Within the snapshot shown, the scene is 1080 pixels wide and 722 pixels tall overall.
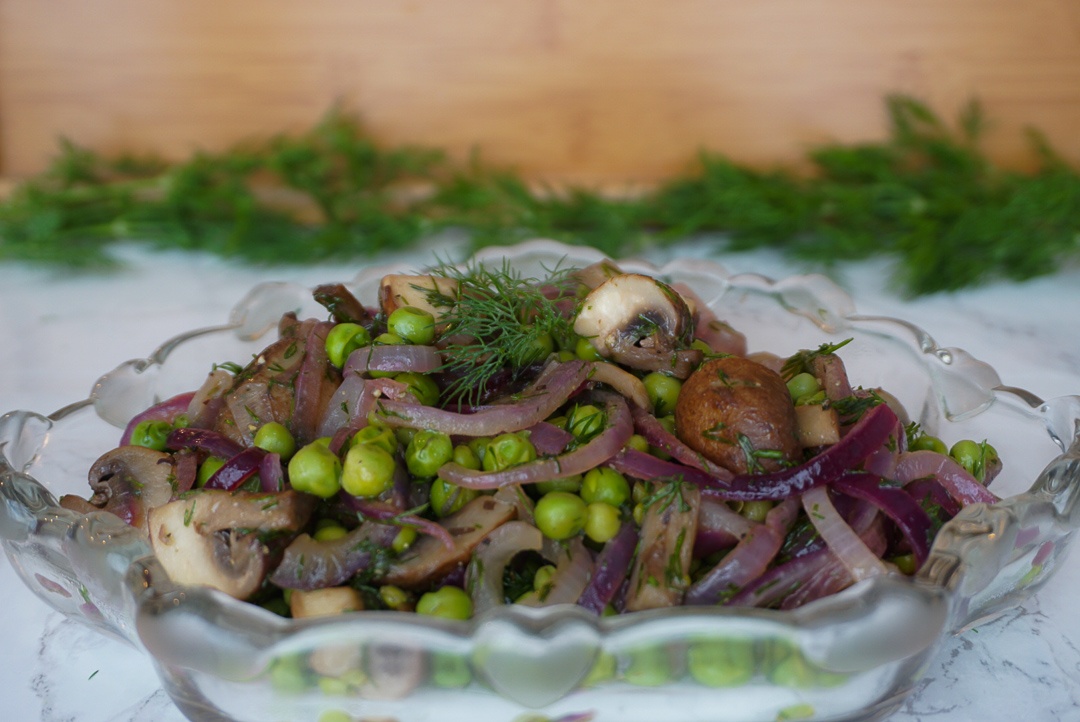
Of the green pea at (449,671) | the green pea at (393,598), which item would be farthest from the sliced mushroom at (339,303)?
the green pea at (449,671)

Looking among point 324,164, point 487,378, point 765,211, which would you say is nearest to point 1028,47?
point 765,211

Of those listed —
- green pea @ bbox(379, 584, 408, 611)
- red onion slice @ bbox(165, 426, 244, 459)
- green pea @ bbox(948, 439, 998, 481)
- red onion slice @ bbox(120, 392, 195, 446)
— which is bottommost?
green pea @ bbox(948, 439, 998, 481)

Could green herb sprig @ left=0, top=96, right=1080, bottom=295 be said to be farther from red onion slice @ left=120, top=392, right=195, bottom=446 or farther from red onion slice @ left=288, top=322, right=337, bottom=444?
red onion slice @ left=288, top=322, right=337, bottom=444

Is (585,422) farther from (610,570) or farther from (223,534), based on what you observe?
(223,534)

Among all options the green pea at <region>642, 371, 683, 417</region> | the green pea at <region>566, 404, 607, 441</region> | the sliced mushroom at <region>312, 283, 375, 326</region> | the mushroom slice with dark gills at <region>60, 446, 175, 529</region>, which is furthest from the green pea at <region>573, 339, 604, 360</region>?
the mushroom slice with dark gills at <region>60, 446, 175, 529</region>

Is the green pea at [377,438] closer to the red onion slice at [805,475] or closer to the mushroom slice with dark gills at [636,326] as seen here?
the mushroom slice with dark gills at [636,326]

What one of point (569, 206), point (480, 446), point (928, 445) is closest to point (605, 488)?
point (480, 446)

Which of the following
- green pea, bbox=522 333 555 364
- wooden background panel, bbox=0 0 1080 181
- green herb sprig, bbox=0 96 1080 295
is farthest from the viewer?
wooden background panel, bbox=0 0 1080 181
